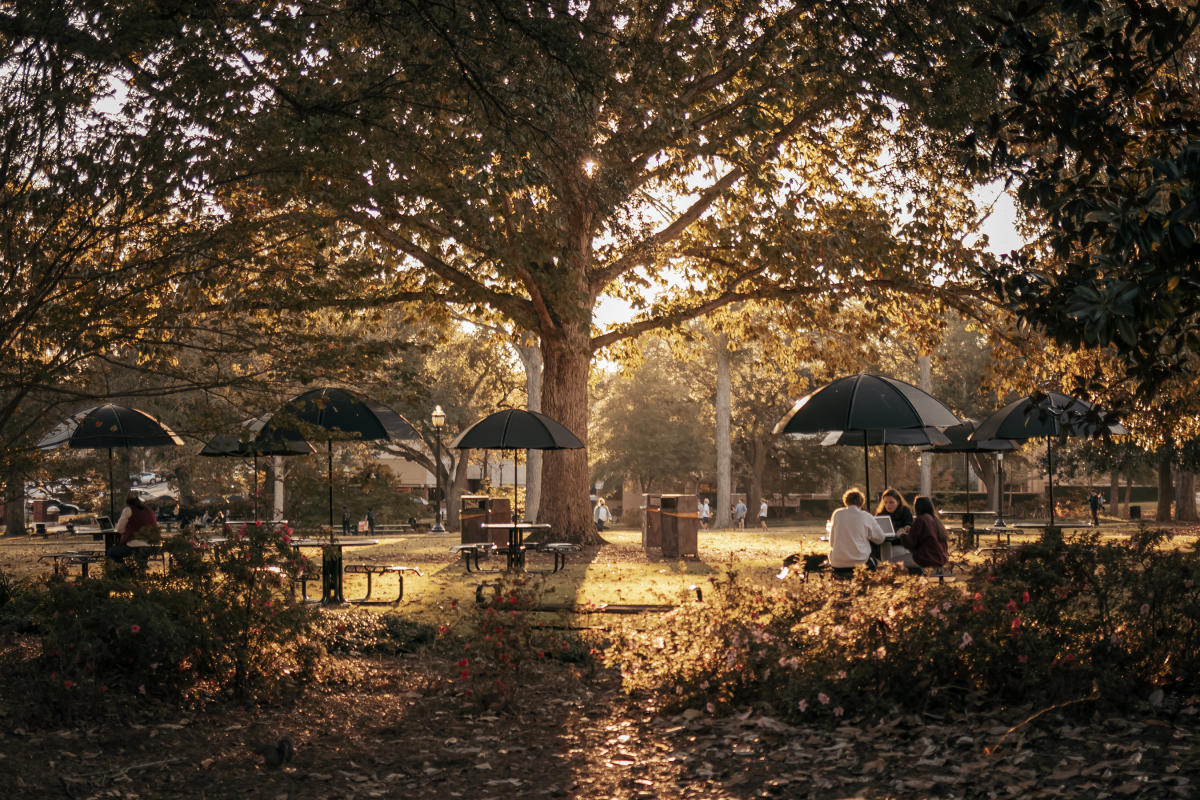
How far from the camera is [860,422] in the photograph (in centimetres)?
1371

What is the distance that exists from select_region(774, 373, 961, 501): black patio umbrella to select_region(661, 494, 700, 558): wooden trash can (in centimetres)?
692

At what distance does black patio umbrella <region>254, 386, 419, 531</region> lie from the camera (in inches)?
374

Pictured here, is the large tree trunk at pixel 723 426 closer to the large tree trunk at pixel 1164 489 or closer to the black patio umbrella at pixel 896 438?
the large tree trunk at pixel 1164 489

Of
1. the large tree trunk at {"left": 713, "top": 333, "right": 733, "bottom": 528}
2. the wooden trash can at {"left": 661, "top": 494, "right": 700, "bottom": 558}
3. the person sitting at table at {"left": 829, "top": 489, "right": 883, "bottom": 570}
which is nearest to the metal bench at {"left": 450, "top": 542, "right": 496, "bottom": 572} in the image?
the wooden trash can at {"left": 661, "top": 494, "right": 700, "bottom": 558}

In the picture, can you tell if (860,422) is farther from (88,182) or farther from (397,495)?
(397,495)

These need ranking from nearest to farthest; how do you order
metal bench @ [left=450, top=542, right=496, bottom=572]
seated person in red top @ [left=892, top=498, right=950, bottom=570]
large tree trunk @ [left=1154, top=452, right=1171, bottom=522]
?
seated person in red top @ [left=892, top=498, right=950, bottom=570] < metal bench @ [left=450, top=542, right=496, bottom=572] < large tree trunk @ [left=1154, top=452, right=1171, bottom=522]

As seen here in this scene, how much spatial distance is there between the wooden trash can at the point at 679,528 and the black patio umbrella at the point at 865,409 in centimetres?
692

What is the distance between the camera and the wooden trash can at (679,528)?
21.2m

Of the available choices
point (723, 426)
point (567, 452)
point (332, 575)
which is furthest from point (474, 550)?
point (723, 426)

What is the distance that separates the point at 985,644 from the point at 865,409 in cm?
743

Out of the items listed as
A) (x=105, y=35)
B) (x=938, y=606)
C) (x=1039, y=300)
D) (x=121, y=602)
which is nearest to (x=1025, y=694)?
(x=938, y=606)

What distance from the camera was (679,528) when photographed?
21234 mm

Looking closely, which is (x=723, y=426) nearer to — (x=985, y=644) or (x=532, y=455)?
(x=532, y=455)

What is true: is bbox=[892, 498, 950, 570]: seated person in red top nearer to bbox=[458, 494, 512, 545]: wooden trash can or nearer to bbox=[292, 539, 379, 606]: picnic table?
bbox=[292, 539, 379, 606]: picnic table
